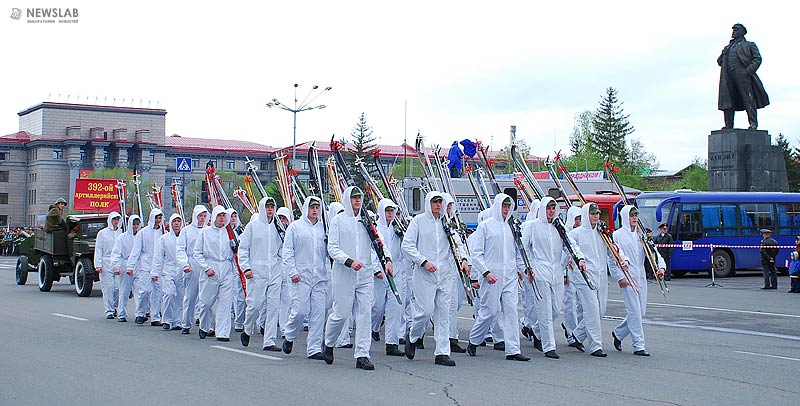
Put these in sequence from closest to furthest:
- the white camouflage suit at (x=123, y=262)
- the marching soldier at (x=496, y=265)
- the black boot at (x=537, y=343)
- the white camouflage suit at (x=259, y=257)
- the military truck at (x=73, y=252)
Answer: the marching soldier at (x=496, y=265) → the black boot at (x=537, y=343) → the white camouflage suit at (x=259, y=257) → the white camouflage suit at (x=123, y=262) → the military truck at (x=73, y=252)

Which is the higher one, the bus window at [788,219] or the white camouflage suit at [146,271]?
the bus window at [788,219]

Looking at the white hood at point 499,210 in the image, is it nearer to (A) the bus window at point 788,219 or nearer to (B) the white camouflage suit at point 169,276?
(B) the white camouflage suit at point 169,276

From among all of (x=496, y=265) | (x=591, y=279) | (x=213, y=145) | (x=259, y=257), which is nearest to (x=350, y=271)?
(x=496, y=265)

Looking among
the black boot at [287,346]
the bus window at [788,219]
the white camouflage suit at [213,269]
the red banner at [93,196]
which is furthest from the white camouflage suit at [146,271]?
the red banner at [93,196]

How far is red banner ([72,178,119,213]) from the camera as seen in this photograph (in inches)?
1583

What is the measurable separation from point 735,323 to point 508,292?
5996 mm

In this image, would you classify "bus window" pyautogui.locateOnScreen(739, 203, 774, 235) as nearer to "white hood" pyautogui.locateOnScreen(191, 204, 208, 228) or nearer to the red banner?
"white hood" pyautogui.locateOnScreen(191, 204, 208, 228)

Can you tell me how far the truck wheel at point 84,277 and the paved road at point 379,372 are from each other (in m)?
6.32

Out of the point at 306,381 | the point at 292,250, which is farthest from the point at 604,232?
the point at 306,381

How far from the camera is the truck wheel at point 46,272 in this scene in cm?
2280

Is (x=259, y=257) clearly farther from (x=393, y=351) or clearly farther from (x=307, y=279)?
(x=393, y=351)

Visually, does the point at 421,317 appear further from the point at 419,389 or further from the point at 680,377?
the point at 680,377

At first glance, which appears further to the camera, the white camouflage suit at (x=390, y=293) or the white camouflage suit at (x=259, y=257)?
the white camouflage suit at (x=259, y=257)

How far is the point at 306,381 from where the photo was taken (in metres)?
9.02
